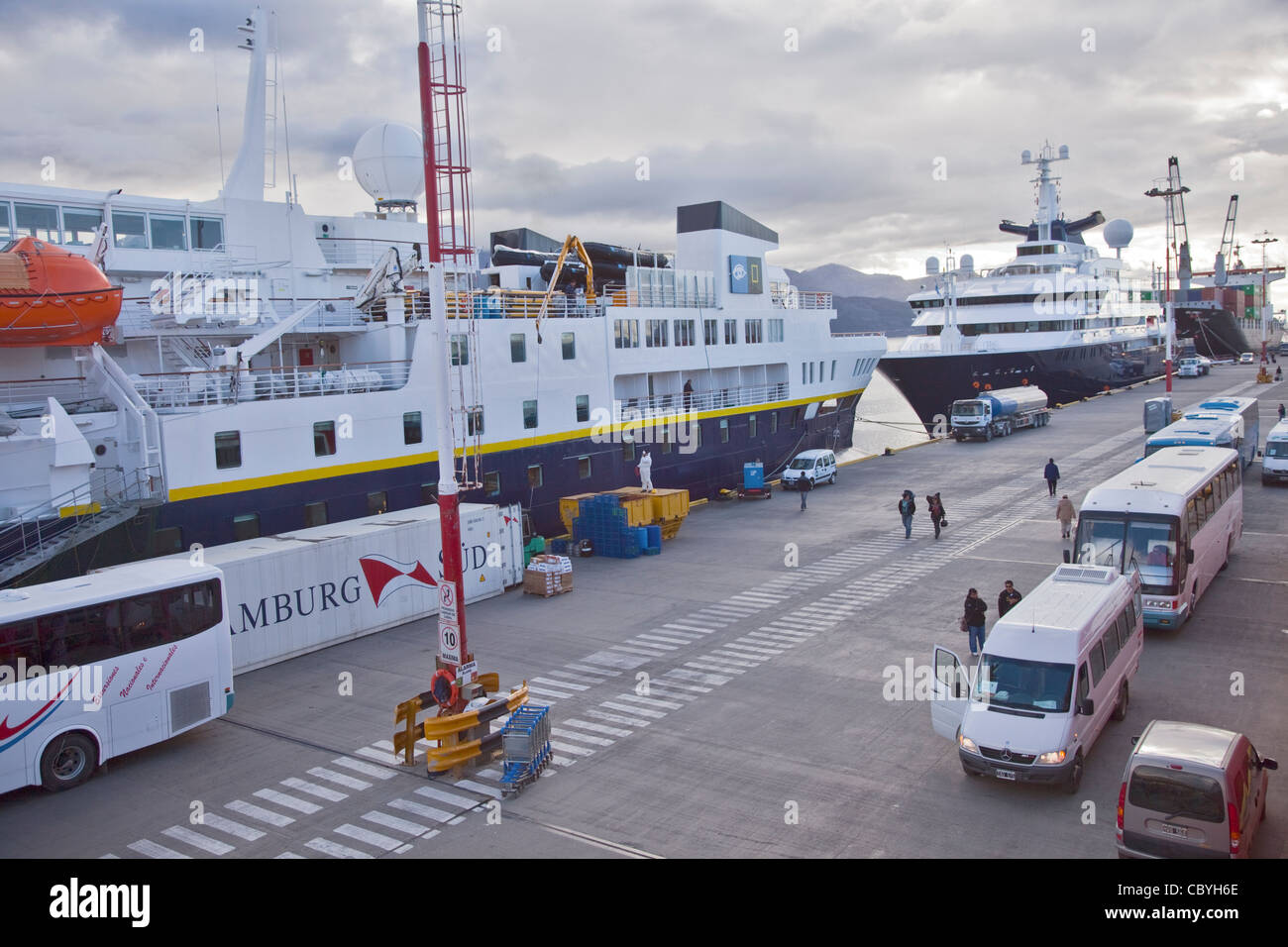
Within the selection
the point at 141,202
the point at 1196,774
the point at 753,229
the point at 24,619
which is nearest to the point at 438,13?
the point at 24,619

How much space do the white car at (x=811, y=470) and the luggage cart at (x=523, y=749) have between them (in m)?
23.3

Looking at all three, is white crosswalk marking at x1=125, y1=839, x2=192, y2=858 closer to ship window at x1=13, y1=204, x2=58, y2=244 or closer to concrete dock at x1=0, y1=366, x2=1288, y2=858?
concrete dock at x1=0, y1=366, x2=1288, y2=858

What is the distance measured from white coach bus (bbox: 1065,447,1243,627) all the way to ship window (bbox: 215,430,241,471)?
56.1ft

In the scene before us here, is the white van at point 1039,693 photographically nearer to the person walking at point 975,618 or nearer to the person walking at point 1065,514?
the person walking at point 975,618

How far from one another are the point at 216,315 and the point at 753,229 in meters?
23.9

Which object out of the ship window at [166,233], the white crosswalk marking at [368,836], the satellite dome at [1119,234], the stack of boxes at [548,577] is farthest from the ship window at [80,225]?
the satellite dome at [1119,234]

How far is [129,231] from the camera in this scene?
23109 mm

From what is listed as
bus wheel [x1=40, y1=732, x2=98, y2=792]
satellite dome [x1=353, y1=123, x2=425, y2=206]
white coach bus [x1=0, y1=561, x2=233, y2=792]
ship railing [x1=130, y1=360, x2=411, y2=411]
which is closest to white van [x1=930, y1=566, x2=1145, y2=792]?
white coach bus [x1=0, y1=561, x2=233, y2=792]

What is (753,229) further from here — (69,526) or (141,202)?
(69,526)

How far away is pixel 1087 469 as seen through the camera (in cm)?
3491

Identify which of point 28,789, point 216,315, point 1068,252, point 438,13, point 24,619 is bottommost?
point 28,789

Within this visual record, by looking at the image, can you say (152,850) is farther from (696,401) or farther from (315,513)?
(696,401)

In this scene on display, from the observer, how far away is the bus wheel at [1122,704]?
12.8 m

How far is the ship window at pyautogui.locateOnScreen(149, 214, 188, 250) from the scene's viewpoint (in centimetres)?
2345
